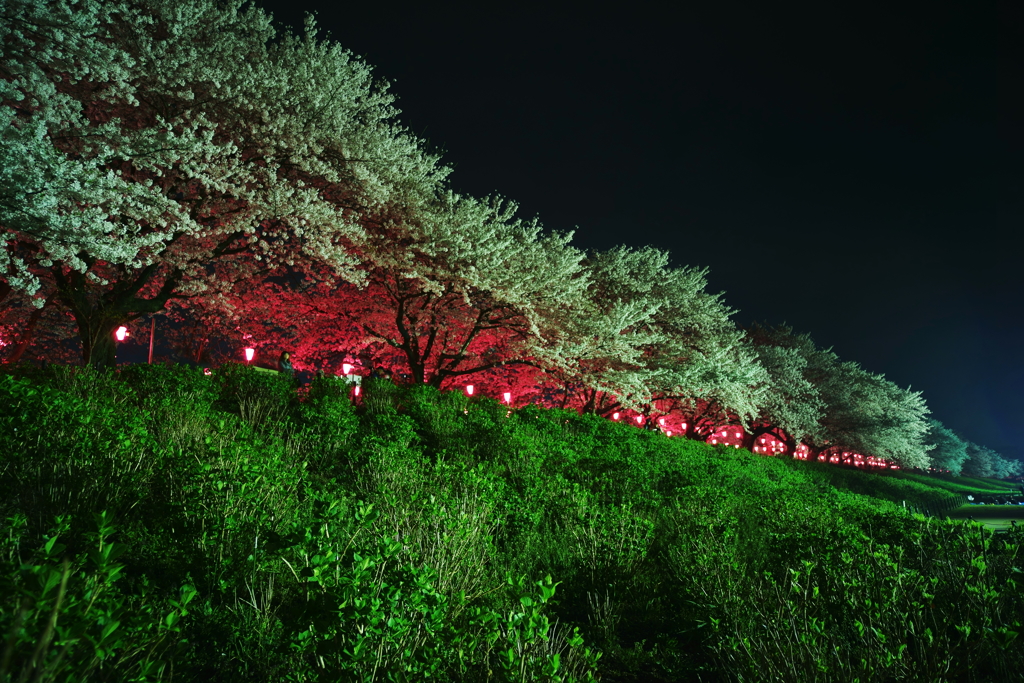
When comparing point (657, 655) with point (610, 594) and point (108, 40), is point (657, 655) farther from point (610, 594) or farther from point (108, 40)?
point (108, 40)

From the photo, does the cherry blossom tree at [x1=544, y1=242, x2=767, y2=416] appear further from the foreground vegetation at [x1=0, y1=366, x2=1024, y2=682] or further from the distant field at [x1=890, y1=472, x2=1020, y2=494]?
the distant field at [x1=890, y1=472, x2=1020, y2=494]

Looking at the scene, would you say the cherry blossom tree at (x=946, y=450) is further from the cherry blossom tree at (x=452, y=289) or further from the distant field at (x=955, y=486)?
the cherry blossom tree at (x=452, y=289)

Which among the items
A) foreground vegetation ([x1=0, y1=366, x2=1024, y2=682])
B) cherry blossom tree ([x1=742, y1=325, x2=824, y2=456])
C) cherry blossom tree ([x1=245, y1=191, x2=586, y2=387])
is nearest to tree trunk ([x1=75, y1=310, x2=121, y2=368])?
foreground vegetation ([x1=0, y1=366, x2=1024, y2=682])

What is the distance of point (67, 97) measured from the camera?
27.3 feet

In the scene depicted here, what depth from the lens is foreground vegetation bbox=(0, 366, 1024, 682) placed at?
8.08ft

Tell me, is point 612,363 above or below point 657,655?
above

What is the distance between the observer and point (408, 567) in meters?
2.86

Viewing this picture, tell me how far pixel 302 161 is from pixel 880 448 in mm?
40378

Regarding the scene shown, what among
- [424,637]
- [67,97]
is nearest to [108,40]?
[67,97]

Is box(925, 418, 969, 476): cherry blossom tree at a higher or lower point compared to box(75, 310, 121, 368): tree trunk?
higher

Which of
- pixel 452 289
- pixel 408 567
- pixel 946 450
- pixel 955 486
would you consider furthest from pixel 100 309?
pixel 946 450

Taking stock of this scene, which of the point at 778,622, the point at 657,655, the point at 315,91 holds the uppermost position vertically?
the point at 315,91

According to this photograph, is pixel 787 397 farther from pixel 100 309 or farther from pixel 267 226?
pixel 100 309

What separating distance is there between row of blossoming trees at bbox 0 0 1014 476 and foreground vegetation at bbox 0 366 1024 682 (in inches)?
140
